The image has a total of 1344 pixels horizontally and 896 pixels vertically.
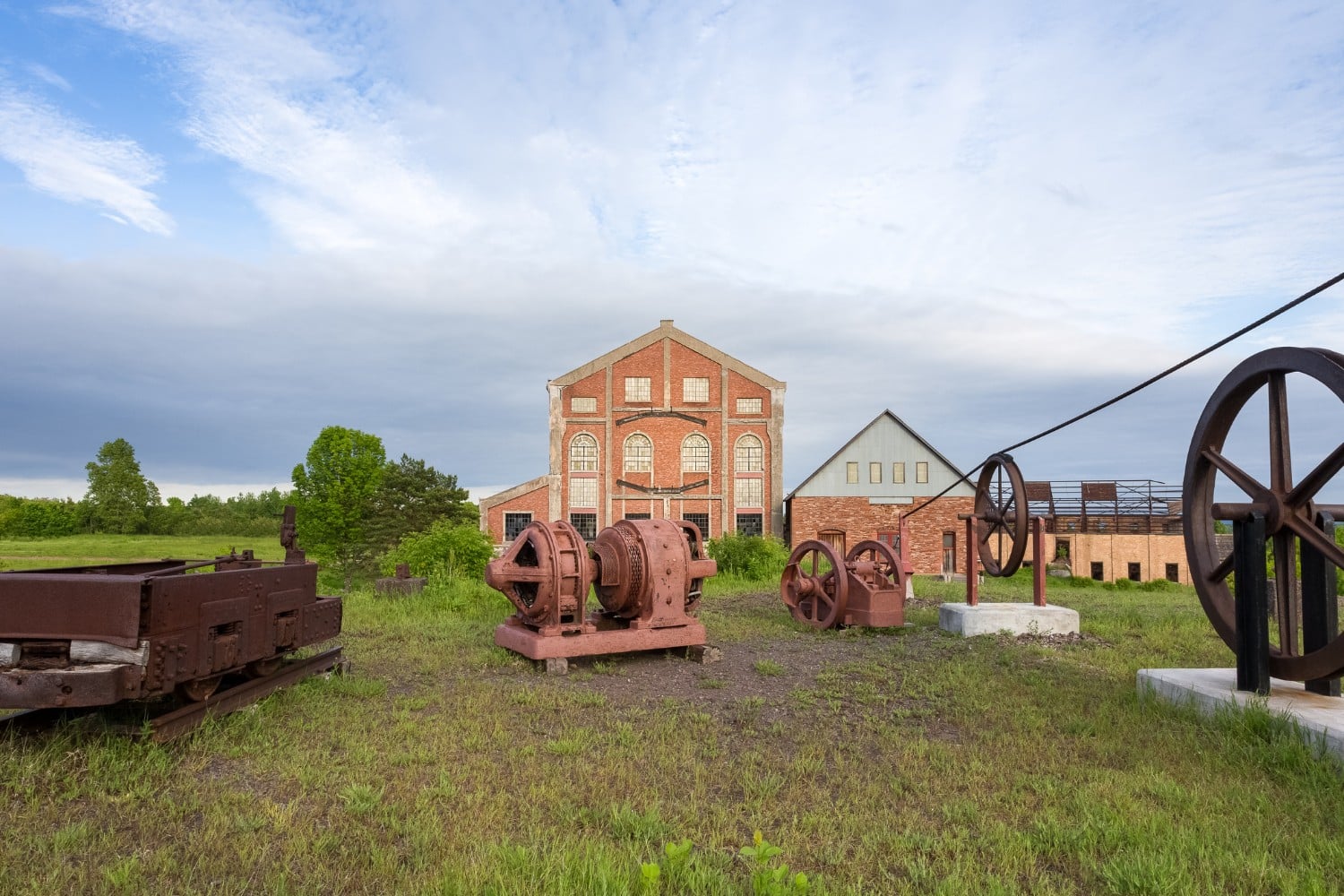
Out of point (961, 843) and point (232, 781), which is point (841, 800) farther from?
point (232, 781)

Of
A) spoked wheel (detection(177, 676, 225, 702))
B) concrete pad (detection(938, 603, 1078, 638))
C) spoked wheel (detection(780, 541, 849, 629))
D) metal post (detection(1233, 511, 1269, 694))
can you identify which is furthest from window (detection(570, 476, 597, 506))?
metal post (detection(1233, 511, 1269, 694))

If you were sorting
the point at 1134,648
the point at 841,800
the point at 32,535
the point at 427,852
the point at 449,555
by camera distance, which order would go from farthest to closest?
the point at 32,535
the point at 449,555
the point at 1134,648
the point at 841,800
the point at 427,852

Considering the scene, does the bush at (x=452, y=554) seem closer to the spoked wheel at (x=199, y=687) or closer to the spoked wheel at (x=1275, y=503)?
the spoked wheel at (x=199, y=687)

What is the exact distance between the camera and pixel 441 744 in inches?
202

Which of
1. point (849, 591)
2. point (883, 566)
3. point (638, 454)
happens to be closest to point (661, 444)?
point (638, 454)

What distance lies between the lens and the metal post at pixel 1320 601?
6074 mm

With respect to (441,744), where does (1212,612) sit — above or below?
above

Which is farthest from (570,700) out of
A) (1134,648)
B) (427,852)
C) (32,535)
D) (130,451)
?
(130,451)

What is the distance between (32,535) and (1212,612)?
57.0 meters

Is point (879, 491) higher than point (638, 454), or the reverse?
point (638, 454)

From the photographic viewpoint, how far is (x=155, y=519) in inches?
2151

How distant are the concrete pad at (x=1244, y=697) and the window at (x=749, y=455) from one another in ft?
86.1

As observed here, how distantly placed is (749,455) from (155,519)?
140 ft

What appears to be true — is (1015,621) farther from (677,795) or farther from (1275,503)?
(677,795)
